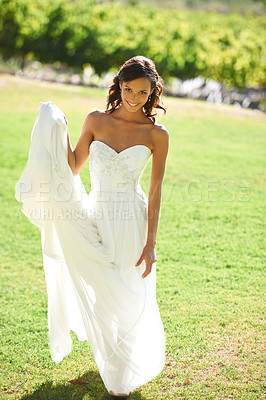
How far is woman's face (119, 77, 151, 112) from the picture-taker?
3.31 metres

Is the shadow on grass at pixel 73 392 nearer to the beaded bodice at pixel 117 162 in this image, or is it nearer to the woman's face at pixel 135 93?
the beaded bodice at pixel 117 162

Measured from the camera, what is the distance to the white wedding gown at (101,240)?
11.0 feet

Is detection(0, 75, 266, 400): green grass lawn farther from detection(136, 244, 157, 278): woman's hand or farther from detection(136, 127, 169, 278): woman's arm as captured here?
detection(136, 127, 169, 278): woman's arm

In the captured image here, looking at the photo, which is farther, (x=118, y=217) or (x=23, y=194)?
(x=118, y=217)

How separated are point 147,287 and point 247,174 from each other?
25.7 feet

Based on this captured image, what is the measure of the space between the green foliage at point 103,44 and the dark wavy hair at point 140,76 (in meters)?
23.7

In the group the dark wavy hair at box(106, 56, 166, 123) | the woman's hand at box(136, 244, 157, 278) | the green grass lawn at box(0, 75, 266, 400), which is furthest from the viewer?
the green grass lawn at box(0, 75, 266, 400)

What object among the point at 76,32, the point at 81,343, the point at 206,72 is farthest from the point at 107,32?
the point at 81,343

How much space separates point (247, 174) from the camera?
11.0m

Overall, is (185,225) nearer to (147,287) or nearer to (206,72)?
(147,287)

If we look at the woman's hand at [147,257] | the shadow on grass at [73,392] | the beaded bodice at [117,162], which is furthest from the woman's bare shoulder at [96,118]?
the shadow on grass at [73,392]

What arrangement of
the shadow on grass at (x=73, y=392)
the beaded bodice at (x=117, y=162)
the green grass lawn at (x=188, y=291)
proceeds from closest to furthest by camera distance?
the beaded bodice at (x=117, y=162) → the shadow on grass at (x=73, y=392) → the green grass lawn at (x=188, y=291)

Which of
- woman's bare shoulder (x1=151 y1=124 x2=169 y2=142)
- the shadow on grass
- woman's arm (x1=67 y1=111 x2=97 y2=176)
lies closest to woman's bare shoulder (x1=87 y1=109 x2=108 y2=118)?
woman's arm (x1=67 y1=111 x2=97 y2=176)

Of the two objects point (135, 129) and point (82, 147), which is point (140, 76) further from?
point (82, 147)
